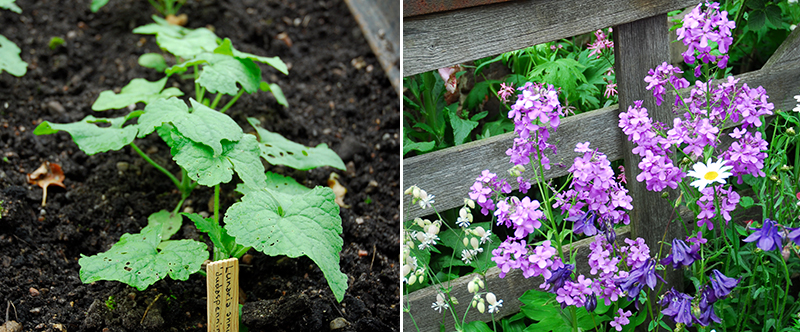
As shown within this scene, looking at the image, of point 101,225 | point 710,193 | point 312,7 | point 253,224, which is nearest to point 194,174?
point 253,224

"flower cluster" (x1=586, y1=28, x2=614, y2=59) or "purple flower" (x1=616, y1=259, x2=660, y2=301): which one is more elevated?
"flower cluster" (x1=586, y1=28, x2=614, y2=59)

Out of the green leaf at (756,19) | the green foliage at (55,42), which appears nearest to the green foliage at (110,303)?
the green foliage at (55,42)

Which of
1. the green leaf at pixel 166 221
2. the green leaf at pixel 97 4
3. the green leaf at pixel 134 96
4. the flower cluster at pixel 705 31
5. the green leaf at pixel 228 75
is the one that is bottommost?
the green leaf at pixel 166 221

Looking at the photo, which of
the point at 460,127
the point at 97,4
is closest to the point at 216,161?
the point at 460,127

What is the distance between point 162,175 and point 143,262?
3.00ft

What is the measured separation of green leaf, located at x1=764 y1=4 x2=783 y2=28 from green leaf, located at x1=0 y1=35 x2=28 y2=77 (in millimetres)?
2775

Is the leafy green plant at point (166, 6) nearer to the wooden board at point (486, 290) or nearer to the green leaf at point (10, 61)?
the green leaf at point (10, 61)

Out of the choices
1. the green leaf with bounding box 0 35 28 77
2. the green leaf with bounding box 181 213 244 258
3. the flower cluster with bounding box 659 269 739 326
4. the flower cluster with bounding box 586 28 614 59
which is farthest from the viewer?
the green leaf with bounding box 0 35 28 77

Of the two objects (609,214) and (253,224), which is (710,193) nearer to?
(609,214)

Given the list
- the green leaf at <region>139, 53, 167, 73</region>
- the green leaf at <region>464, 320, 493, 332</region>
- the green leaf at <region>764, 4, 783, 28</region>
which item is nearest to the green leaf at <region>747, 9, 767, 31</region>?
the green leaf at <region>764, 4, 783, 28</region>

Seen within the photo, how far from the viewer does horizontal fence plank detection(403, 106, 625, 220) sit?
183 cm

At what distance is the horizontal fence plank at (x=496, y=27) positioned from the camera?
1.68 metres

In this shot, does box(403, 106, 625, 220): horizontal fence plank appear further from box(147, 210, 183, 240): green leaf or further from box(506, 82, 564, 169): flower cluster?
box(147, 210, 183, 240): green leaf

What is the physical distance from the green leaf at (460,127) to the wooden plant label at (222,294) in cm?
71
